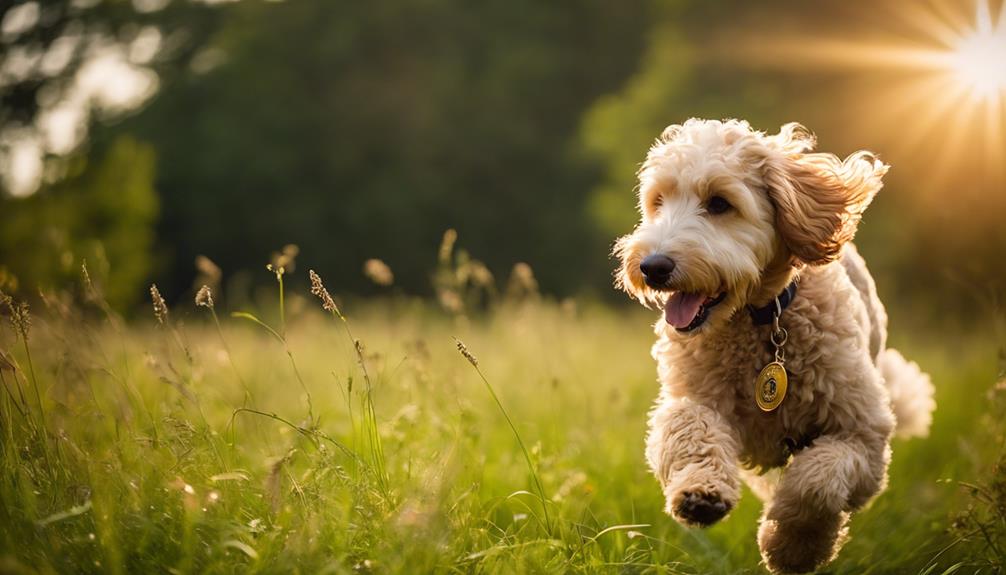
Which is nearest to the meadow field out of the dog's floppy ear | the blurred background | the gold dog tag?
the gold dog tag

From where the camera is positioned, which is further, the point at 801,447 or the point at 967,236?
the point at 967,236

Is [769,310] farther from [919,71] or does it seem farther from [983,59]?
[919,71]

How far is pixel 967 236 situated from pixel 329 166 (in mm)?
24586

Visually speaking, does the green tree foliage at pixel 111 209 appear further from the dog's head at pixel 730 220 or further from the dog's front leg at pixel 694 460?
the dog's front leg at pixel 694 460

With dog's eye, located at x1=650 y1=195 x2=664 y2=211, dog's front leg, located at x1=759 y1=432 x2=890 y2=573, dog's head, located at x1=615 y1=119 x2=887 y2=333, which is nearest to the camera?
dog's front leg, located at x1=759 y1=432 x2=890 y2=573

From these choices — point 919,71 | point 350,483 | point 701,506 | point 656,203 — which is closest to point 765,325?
point 656,203

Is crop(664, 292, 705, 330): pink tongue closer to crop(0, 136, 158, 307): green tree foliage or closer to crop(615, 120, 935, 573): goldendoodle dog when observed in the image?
crop(615, 120, 935, 573): goldendoodle dog

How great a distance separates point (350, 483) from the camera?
325cm

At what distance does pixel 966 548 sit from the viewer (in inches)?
154

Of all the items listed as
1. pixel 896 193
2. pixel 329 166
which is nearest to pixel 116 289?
pixel 329 166

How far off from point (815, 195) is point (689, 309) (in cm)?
86

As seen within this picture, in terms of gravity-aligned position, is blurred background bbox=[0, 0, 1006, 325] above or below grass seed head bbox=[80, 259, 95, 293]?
above

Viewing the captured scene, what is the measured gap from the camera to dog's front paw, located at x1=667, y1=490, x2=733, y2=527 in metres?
3.12

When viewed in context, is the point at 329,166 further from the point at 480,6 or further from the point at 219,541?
the point at 219,541
